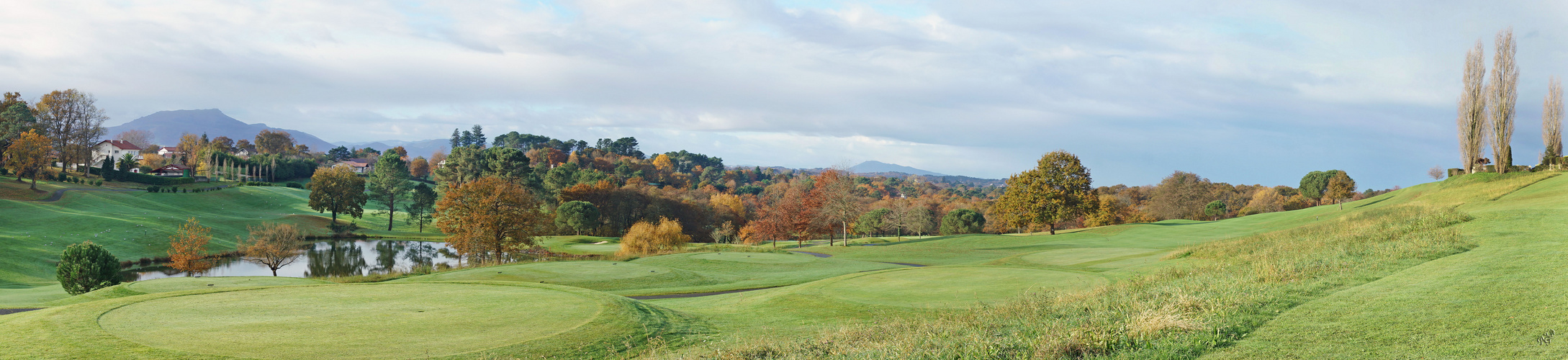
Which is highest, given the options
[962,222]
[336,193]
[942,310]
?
[336,193]

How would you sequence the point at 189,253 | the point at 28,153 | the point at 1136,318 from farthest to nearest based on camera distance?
the point at 28,153, the point at 189,253, the point at 1136,318

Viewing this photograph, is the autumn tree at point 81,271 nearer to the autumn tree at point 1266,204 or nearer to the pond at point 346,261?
the pond at point 346,261

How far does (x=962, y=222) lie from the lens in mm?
78875

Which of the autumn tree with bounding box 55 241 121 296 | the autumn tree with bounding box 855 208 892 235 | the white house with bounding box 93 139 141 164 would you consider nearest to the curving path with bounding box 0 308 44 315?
the autumn tree with bounding box 55 241 121 296

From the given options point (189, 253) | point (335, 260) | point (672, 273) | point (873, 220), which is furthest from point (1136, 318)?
point (873, 220)

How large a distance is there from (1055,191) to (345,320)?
4650 centimetres

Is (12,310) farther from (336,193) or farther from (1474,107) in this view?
(1474,107)

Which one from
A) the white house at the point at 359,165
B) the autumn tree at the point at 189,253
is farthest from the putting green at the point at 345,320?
the white house at the point at 359,165

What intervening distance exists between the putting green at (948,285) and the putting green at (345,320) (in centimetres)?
713

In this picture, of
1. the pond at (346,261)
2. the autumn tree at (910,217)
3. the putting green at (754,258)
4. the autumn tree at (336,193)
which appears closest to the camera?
the putting green at (754,258)

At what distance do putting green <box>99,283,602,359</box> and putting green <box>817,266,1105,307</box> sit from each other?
713cm

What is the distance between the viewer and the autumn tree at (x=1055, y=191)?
49.4 metres

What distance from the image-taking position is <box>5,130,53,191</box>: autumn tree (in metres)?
65.9

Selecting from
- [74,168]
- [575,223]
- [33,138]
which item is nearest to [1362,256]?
[575,223]
